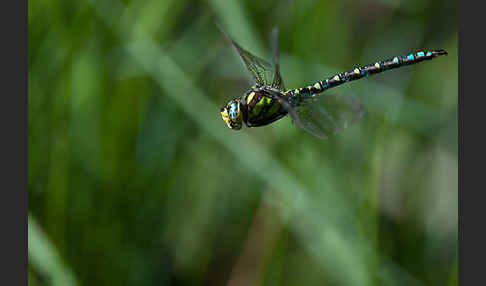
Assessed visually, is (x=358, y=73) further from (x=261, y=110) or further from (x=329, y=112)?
(x=261, y=110)

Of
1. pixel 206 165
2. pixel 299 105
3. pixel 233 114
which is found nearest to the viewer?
pixel 233 114

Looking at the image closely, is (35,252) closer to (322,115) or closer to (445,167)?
(322,115)

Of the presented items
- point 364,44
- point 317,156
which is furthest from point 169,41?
point 364,44

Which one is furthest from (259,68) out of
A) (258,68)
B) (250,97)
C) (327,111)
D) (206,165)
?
(206,165)

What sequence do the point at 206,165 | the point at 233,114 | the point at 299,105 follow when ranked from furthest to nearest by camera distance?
the point at 206,165 < the point at 299,105 < the point at 233,114

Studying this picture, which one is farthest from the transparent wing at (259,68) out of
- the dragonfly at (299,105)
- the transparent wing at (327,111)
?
the transparent wing at (327,111)

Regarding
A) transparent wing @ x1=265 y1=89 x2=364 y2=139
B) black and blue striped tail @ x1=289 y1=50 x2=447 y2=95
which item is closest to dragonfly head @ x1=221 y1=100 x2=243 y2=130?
transparent wing @ x1=265 y1=89 x2=364 y2=139

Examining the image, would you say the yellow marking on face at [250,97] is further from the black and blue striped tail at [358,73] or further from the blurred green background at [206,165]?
the blurred green background at [206,165]
